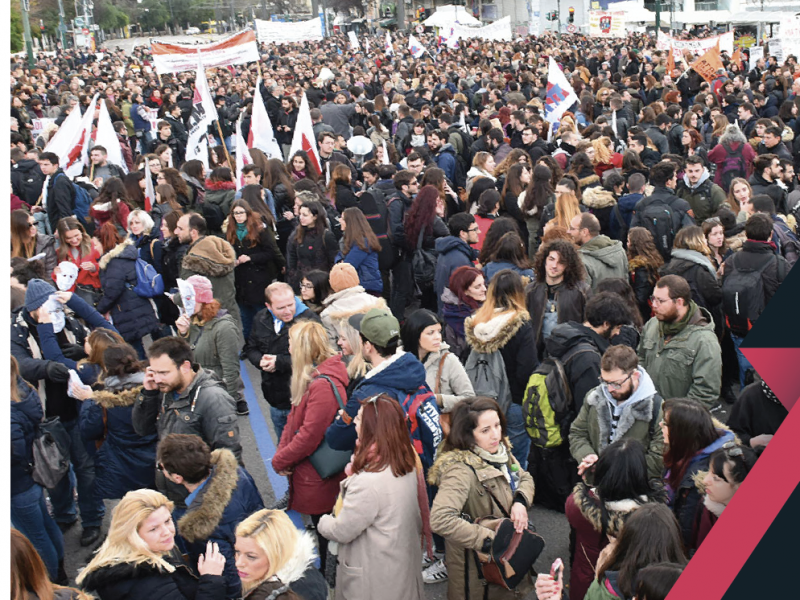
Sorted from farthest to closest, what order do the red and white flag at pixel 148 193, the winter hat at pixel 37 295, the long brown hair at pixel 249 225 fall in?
the red and white flag at pixel 148 193, the long brown hair at pixel 249 225, the winter hat at pixel 37 295

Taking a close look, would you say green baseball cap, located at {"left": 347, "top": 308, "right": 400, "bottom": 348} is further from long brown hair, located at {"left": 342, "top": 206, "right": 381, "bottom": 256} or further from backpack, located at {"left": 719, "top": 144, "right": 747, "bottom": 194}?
backpack, located at {"left": 719, "top": 144, "right": 747, "bottom": 194}

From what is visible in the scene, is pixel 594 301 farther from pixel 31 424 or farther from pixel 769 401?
pixel 31 424

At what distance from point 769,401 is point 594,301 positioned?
4.00 feet

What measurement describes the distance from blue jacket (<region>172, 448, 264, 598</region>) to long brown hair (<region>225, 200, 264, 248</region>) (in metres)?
4.05

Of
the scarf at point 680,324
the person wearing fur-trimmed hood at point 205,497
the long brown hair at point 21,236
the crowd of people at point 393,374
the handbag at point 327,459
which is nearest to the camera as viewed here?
the crowd of people at point 393,374

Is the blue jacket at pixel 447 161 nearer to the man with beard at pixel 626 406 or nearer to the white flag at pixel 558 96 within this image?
the white flag at pixel 558 96

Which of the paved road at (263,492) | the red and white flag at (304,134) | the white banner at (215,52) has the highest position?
the white banner at (215,52)

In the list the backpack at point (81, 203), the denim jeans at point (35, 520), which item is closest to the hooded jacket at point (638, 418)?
the denim jeans at point (35, 520)

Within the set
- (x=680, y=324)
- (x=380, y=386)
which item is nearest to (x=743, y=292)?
(x=680, y=324)

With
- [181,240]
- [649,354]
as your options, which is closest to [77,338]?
[181,240]

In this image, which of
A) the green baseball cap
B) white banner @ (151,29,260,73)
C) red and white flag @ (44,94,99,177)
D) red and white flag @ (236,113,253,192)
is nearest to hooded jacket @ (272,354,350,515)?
the green baseball cap

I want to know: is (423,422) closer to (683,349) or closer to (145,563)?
(145,563)

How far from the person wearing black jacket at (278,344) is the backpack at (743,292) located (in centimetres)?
312

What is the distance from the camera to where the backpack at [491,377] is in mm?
5410
